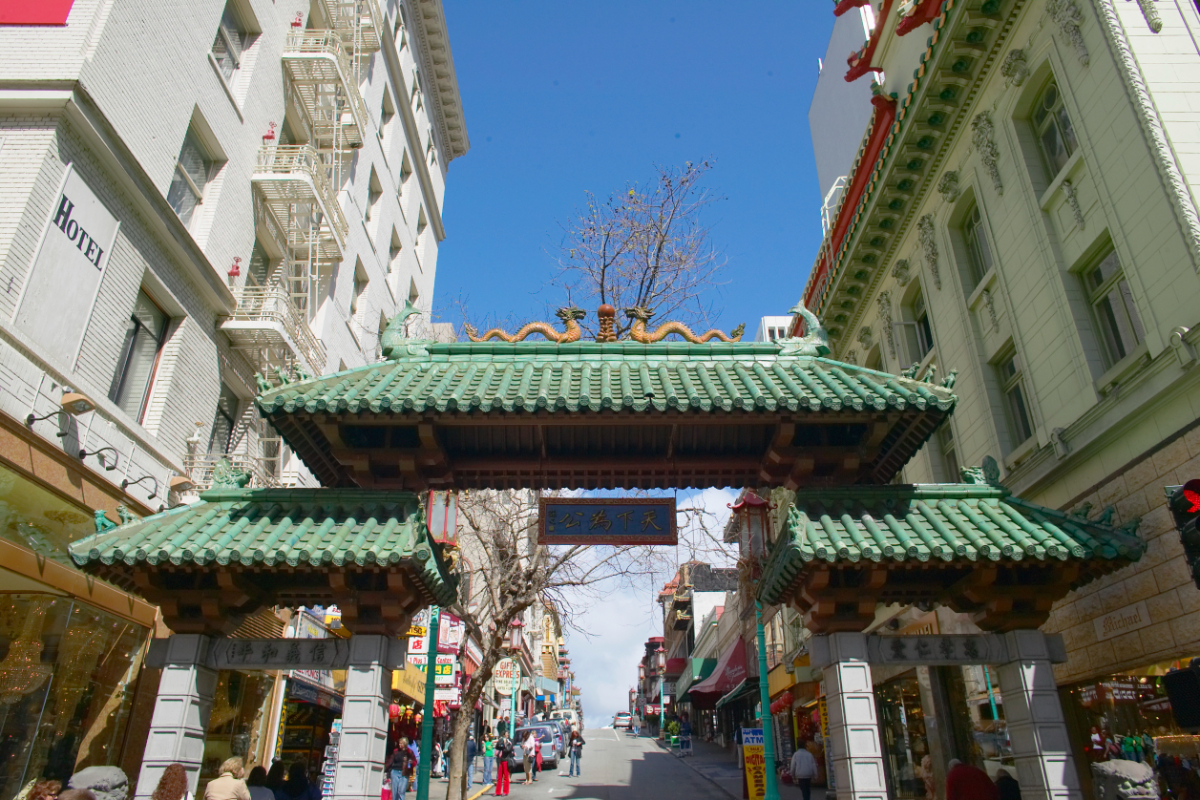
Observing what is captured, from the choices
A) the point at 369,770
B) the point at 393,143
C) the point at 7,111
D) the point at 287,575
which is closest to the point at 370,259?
the point at 393,143

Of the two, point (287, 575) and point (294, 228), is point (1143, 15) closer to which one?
point (287, 575)

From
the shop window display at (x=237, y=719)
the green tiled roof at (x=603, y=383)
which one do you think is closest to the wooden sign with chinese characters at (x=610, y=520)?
the green tiled roof at (x=603, y=383)

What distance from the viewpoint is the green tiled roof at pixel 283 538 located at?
7602mm

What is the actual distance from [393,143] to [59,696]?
22.6m

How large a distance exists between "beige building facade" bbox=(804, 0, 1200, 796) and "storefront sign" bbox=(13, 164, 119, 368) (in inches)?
476

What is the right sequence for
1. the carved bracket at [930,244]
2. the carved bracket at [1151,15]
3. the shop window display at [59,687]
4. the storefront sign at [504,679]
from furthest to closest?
the storefront sign at [504,679] → the carved bracket at [930,244] → the carved bracket at [1151,15] → the shop window display at [59,687]

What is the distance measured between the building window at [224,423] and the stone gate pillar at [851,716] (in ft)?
45.9

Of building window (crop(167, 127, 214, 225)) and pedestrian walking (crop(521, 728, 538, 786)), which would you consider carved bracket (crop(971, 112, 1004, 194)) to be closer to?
building window (crop(167, 127, 214, 225))

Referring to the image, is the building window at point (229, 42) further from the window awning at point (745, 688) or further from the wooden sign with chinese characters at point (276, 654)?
the window awning at point (745, 688)

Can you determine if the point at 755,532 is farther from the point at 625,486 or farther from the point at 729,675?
the point at 729,675

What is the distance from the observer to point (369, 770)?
7.71 m

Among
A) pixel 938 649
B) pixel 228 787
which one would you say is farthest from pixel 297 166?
pixel 938 649

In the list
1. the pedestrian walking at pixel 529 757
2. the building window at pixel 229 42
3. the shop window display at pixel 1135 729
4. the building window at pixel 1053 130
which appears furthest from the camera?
the pedestrian walking at pixel 529 757

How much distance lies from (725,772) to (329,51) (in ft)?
93.9
